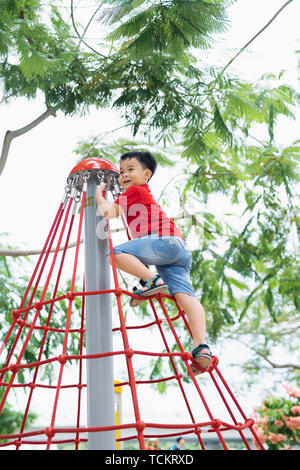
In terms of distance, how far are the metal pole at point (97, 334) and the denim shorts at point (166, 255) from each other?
0.13 m

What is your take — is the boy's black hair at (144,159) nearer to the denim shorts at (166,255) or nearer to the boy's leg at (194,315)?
the denim shorts at (166,255)

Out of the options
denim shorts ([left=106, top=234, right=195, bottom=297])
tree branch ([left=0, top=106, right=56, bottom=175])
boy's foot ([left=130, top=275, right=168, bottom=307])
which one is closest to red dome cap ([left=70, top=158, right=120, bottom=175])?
denim shorts ([left=106, top=234, right=195, bottom=297])

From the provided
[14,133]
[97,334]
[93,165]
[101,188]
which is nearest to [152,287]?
[97,334]

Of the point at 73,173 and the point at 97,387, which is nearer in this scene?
the point at 97,387

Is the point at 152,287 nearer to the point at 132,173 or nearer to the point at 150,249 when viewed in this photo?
the point at 150,249

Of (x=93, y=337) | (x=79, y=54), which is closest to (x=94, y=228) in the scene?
(x=93, y=337)

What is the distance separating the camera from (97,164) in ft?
8.05

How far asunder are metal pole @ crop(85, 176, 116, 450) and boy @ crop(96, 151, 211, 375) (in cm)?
11

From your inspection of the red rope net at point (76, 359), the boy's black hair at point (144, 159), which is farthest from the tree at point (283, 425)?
the boy's black hair at point (144, 159)

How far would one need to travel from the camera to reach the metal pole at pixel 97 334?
2049 mm

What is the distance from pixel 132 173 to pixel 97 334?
785 millimetres

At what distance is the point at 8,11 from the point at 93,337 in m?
2.00

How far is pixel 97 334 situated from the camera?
218 centimetres
